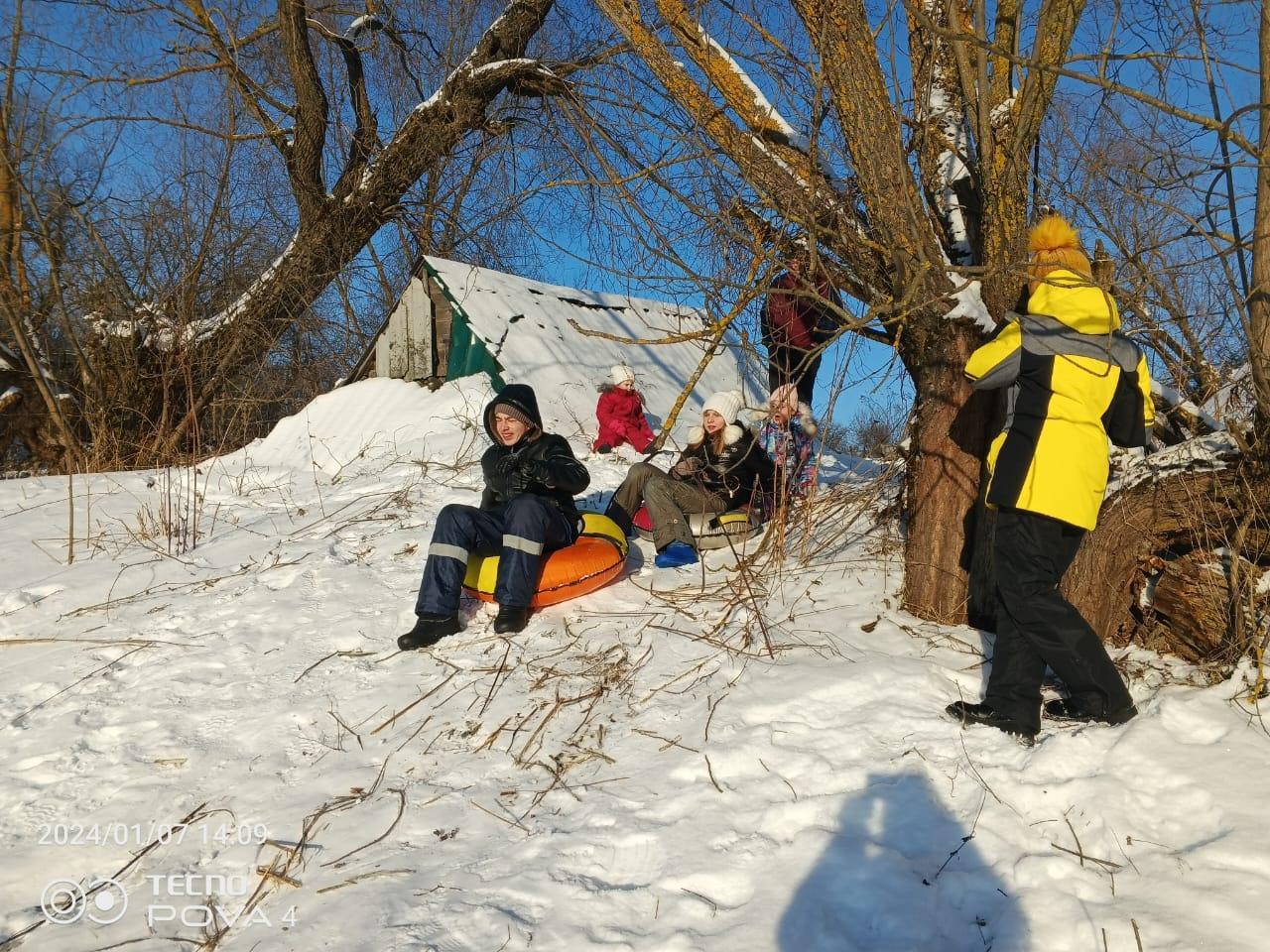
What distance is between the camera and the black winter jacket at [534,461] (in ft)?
14.9

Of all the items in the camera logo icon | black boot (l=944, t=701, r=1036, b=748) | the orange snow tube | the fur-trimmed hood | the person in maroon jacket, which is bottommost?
the camera logo icon

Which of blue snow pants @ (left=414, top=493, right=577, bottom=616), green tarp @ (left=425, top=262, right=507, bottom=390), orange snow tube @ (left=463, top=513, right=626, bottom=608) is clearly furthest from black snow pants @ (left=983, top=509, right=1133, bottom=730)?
green tarp @ (left=425, top=262, right=507, bottom=390)

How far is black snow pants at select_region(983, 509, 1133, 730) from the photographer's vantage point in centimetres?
301

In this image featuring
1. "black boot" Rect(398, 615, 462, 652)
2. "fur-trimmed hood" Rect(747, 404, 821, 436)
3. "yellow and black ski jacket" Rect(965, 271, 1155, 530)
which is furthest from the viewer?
"fur-trimmed hood" Rect(747, 404, 821, 436)

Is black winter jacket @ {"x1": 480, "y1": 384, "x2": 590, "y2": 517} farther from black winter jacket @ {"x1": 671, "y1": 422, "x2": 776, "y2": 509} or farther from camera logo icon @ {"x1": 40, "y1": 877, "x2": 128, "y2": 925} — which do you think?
camera logo icon @ {"x1": 40, "y1": 877, "x2": 128, "y2": 925}

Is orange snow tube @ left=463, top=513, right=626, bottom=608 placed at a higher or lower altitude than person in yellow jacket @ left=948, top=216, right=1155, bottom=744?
lower

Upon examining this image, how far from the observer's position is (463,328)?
8945 millimetres

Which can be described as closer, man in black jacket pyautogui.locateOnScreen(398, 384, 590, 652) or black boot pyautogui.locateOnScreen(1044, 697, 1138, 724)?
black boot pyautogui.locateOnScreen(1044, 697, 1138, 724)

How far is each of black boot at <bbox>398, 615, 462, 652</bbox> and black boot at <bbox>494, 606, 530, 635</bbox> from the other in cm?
20

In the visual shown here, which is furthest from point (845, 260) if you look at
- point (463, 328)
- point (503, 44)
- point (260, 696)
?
point (503, 44)

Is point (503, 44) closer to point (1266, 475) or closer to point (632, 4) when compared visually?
point (632, 4)

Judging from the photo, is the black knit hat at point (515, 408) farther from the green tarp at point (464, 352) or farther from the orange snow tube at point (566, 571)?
the green tarp at point (464, 352)

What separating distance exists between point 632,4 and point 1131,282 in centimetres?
259

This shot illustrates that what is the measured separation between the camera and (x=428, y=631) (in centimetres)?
402
